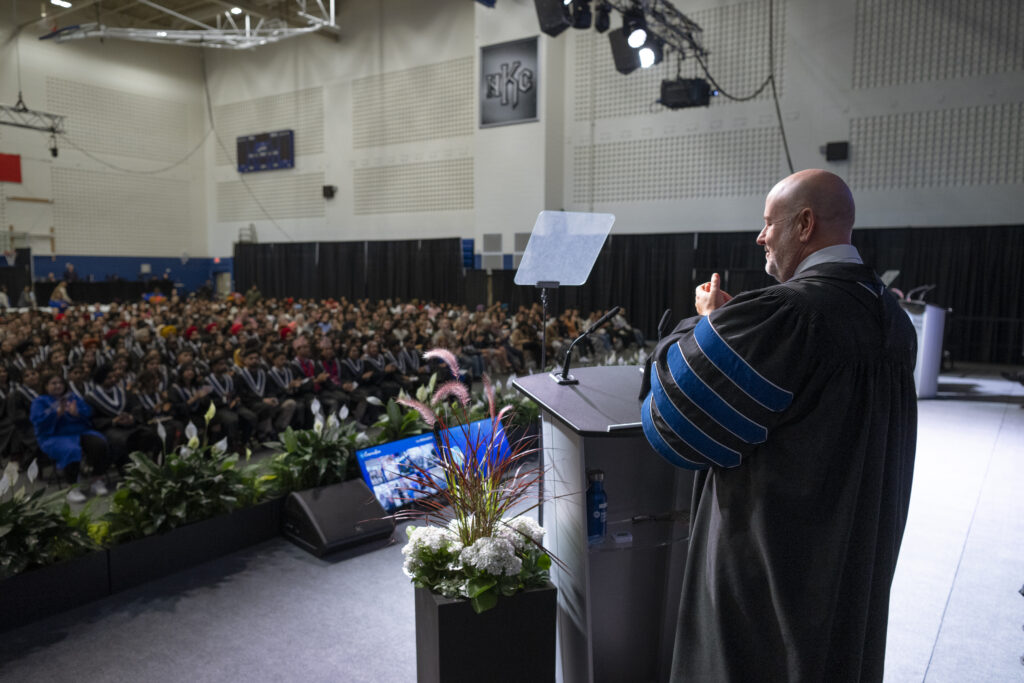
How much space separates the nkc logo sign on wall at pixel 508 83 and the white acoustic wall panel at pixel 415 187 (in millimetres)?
1879

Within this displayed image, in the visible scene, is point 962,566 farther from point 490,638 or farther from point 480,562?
point 480,562

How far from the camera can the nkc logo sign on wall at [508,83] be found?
686 inches

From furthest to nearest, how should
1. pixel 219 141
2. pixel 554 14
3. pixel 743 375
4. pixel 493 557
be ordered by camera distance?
pixel 219 141
pixel 554 14
pixel 493 557
pixel 743 375

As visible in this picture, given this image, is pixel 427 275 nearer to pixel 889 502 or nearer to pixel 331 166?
pixel 331 166

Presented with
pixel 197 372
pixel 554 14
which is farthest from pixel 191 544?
pixel 554 14

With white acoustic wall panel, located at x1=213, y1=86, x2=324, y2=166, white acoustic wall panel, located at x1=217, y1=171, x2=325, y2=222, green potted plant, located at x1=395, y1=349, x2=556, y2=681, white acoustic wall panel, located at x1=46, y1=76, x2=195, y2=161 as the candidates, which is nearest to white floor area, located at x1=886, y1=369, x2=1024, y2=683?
green potted plant, located at x1=395, y1=349, x2=556, y2=681

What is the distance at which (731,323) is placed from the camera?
151 centimetres

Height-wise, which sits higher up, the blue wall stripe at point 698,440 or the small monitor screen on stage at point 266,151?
the small monitor screen on stage at point 266,151

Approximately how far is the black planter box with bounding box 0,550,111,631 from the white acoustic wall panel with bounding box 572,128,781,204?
14.8 m

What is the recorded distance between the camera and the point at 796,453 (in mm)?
1515

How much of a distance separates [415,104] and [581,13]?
10.9 metres

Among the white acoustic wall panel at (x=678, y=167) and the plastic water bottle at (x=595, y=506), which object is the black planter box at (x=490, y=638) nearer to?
the plastic water bottle at (x=595, y=506)

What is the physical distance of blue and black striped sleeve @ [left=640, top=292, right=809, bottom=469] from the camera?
58.1 inches

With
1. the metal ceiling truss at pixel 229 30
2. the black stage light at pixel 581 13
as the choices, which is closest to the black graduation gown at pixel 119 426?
the black stage light at pixel 581 13
